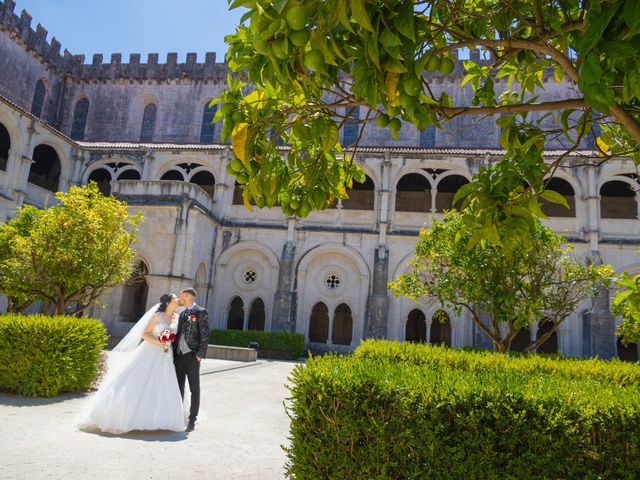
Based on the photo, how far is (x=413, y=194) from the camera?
27359 millimetres

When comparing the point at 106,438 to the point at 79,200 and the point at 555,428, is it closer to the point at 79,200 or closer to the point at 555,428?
the point at 555,428

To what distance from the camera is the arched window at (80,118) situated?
29.7 m

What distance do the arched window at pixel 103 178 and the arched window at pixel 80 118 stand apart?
4.54 m

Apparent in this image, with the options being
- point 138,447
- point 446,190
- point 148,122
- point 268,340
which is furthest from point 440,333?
point 138,447

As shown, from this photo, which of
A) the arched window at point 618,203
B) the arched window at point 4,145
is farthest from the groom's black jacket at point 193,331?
the arched window at point 618,203

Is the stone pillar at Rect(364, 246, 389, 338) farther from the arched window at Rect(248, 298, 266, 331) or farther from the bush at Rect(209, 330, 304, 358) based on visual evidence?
the arched window at Rect(248, 298, 266, 331)

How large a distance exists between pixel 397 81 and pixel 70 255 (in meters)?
10.1

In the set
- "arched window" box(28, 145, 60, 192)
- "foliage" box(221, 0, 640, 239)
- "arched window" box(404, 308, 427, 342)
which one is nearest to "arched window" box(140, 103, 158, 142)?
"arched window" box(28, 145, 60, 192)

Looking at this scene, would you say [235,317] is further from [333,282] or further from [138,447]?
[138,447]

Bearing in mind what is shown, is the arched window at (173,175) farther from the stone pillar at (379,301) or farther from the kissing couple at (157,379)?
the kissing couple at (157,379)

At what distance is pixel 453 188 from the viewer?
2639 centimetres

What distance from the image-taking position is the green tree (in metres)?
10.5

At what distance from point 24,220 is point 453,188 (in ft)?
66.4

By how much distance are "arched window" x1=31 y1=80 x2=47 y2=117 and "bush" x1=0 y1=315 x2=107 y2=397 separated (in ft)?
77.9
